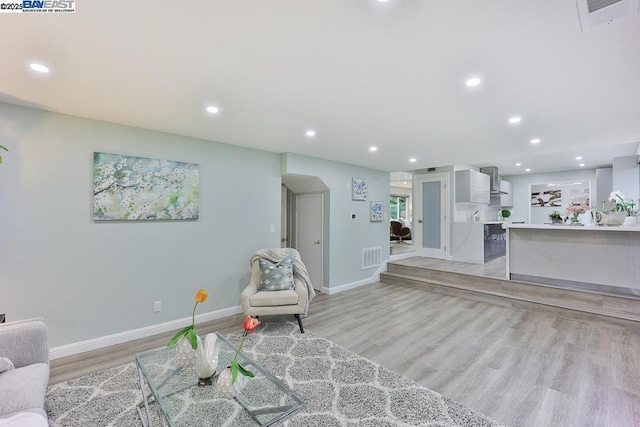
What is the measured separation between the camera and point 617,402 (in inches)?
84.7

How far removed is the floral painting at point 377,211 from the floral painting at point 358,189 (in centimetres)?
35

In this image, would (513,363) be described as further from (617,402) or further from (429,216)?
(429,216)

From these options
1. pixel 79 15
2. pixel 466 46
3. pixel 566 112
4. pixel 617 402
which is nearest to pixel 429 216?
pixel 566 112

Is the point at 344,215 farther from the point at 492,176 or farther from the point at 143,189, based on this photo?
the point at 492,176

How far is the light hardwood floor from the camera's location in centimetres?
213

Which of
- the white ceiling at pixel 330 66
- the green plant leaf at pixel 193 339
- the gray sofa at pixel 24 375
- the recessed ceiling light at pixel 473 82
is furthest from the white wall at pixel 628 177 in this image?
the gray sofa at pixel 24 375

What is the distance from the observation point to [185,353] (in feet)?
6.43

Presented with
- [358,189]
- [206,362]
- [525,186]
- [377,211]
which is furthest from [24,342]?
[525,186]

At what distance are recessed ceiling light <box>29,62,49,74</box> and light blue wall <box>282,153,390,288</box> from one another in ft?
9.24

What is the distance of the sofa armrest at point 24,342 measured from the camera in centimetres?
186

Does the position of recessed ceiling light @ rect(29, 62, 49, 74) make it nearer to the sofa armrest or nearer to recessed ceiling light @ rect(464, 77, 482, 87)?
the sofa armrest

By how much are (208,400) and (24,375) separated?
44.5 inches

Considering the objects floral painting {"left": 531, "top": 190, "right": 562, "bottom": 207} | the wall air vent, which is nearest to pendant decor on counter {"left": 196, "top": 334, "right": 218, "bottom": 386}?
Result: the wall air vent

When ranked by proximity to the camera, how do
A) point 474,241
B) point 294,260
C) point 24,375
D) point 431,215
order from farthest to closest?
point 431,215, point 474,241, point 294,260, point 24,375
